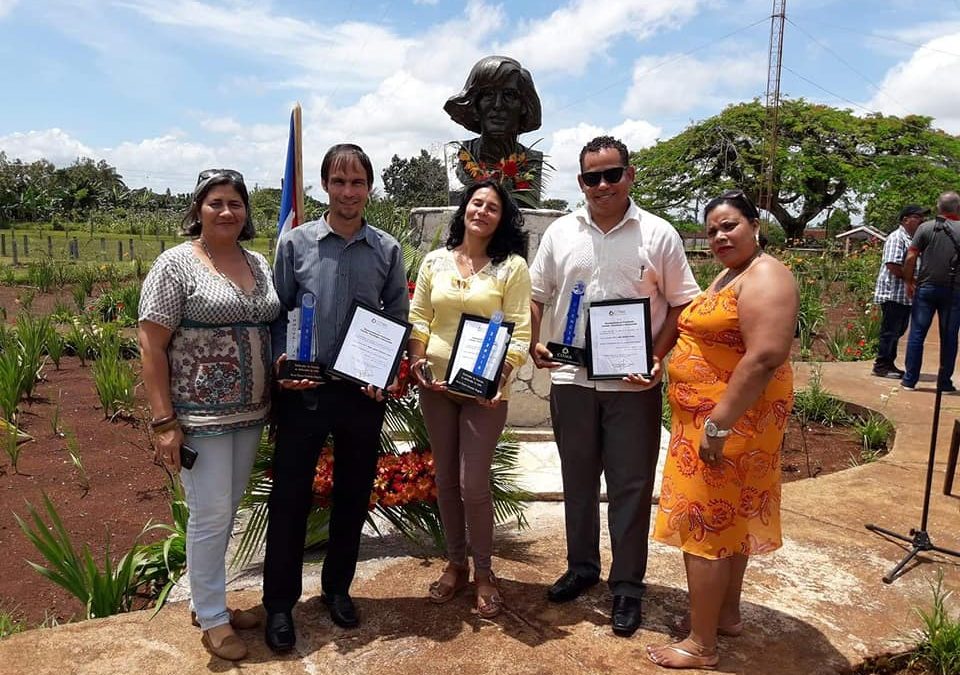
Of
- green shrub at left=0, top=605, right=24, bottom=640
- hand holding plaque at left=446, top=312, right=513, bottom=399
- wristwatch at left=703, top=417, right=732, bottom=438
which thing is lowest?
green shrub at left=0, top=605, right=24, bottom=640

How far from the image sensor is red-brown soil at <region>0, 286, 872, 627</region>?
364 centimetres

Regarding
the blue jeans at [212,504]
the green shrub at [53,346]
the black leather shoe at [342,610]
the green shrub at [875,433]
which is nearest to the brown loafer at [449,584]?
the black leather shoe at [342,610]

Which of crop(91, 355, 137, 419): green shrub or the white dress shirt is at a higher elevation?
the white dress shirt

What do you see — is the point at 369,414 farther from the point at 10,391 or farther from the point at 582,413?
the point at 10,391

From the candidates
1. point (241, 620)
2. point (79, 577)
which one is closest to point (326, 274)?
point (241, 620)

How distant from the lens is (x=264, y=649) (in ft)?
8.50

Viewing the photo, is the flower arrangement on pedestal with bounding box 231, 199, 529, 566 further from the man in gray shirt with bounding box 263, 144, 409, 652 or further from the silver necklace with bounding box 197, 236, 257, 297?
the silver necklace with bounding box 197, 236, 257, 297

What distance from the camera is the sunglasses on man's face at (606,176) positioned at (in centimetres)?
264

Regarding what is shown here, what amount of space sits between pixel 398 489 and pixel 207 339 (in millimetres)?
1285

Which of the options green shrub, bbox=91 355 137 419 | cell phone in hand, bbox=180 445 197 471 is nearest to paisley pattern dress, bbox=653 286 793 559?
cell phone in hand, bbox=180 445 197 471

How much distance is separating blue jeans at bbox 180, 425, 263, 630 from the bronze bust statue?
9.39 ft

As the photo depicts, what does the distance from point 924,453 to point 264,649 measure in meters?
4.70

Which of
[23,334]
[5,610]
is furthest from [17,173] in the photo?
[5,610]

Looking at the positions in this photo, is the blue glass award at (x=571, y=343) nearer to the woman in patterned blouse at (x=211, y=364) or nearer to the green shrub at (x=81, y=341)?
the woman in patterned blouse at (x=211, y=364)
